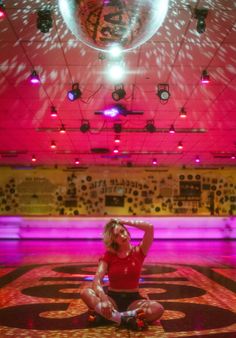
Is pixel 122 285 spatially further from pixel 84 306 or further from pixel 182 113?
pixel 182 113

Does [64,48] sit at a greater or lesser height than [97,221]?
greater

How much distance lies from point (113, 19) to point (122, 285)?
6.25ft

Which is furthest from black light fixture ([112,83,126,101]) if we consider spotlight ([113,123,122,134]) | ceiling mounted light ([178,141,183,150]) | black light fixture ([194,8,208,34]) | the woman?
ceiling mounted light ([178,141,183,150])

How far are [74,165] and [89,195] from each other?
4.65ft

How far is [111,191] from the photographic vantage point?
18781 mm

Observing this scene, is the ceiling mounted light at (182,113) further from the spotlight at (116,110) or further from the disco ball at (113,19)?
the disco ball at (113,19)

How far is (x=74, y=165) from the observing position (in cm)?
1859

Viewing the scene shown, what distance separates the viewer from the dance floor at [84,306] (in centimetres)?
318

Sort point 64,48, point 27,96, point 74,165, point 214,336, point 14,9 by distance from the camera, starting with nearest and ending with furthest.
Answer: point 214,336, point 14,9, point 64,48, point 27,96, point 74,165

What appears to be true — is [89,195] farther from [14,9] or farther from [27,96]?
[14,9]

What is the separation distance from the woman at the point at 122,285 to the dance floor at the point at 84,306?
113mm

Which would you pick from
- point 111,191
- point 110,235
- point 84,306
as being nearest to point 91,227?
point 111,191

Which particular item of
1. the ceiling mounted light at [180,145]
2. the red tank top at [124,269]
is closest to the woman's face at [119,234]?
the red tank top at [124,269]

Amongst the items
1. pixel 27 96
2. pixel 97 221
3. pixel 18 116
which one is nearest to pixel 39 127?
pixel 18 116
